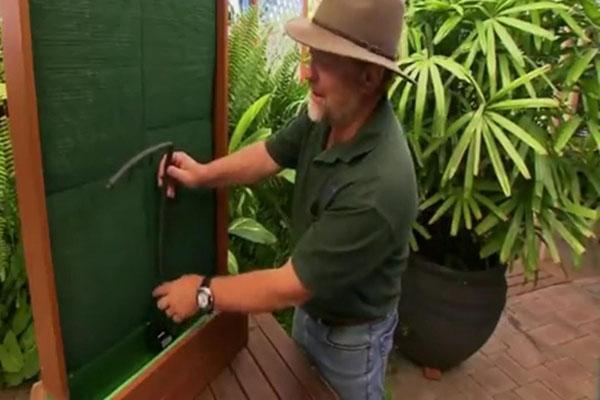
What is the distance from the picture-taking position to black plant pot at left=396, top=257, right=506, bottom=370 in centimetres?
216

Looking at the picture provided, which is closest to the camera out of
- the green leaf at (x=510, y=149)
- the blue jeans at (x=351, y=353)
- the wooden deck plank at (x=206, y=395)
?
the wooden deck plank at (x=206, y=395)

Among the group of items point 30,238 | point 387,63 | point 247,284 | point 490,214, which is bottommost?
point 490,214

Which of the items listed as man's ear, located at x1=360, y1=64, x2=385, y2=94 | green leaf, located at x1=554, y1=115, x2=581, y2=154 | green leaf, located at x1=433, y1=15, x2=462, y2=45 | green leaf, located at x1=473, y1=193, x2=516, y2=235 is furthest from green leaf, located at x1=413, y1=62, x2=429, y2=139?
man's ear, located at x1=360, y1=64, x2=385, y2=94

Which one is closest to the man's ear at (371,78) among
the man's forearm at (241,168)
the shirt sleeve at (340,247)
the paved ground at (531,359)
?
the shirt sleeve at (340,247)

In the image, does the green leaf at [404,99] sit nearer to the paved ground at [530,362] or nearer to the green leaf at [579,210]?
the green leaf at [579,210]

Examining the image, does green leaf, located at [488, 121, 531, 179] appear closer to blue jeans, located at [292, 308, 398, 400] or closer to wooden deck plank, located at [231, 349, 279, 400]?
blue jeans, located at [292, 308, 398, 400]

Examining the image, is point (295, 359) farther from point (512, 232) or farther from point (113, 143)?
point (512, 232)

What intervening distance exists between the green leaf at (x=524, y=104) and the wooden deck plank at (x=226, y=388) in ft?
3.84

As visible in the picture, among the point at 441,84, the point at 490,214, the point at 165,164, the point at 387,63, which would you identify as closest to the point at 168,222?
the point at 165,164

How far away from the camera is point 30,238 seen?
877 millimetres

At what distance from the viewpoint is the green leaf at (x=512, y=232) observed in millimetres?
1938

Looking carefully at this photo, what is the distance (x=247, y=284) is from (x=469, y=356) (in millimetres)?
1566

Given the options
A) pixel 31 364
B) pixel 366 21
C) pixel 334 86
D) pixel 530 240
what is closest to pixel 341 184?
pixel 334 86

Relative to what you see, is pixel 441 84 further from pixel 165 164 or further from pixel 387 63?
pixel 165 164
